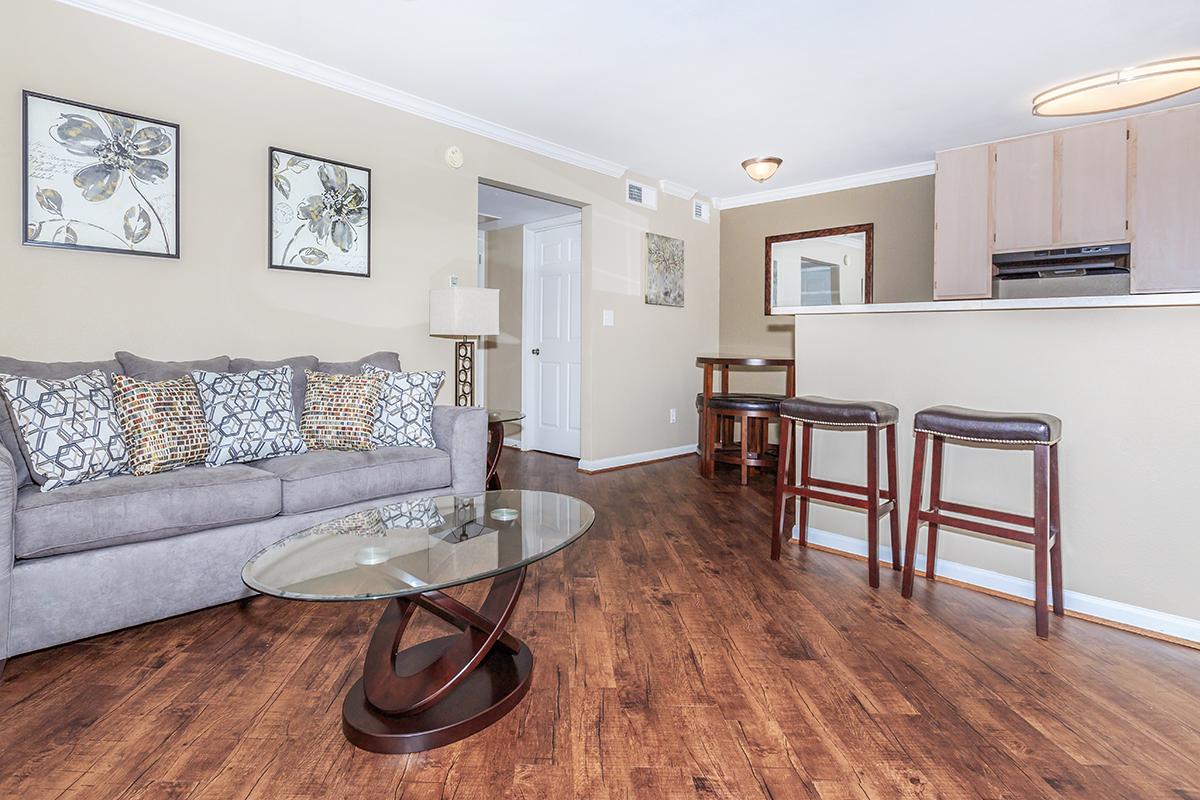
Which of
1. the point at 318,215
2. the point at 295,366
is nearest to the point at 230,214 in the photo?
the point at 318,215

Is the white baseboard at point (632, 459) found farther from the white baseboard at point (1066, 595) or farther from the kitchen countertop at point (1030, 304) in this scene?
the kitchen countertop at point (1030, 304)

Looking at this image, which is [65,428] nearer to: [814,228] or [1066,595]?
[1066,595]

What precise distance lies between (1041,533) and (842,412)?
0.84 metres

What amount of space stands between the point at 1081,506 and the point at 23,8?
15.1ft

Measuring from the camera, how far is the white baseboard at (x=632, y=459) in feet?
17.0

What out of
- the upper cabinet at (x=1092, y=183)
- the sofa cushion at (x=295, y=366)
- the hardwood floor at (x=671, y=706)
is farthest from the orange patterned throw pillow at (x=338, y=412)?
the upper cabinet at (x=1092, y=183)

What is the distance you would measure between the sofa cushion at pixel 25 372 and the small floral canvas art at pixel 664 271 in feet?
12.7

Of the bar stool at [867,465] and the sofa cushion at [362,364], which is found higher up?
the sofa cushion at [362,364]

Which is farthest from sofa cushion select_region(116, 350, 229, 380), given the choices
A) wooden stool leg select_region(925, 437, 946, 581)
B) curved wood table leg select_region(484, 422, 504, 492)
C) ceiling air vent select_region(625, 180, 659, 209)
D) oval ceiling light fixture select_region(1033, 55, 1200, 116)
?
oval ceiling light fixture select_region(1033, 55, 1200, 116)

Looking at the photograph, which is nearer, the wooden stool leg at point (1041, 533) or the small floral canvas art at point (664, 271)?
the wooden stool leg at point (1041, 533)

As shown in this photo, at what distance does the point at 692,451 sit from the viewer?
611 centimetres

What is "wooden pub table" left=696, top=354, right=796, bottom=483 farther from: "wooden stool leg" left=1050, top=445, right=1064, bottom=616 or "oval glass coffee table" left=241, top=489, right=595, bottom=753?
"oval glass coffee table" left=241, top=489, right=595, bottom=753

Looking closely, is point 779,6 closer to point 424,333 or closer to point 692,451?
point 424,333

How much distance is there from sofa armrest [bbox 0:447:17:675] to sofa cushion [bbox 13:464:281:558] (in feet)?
0.18
